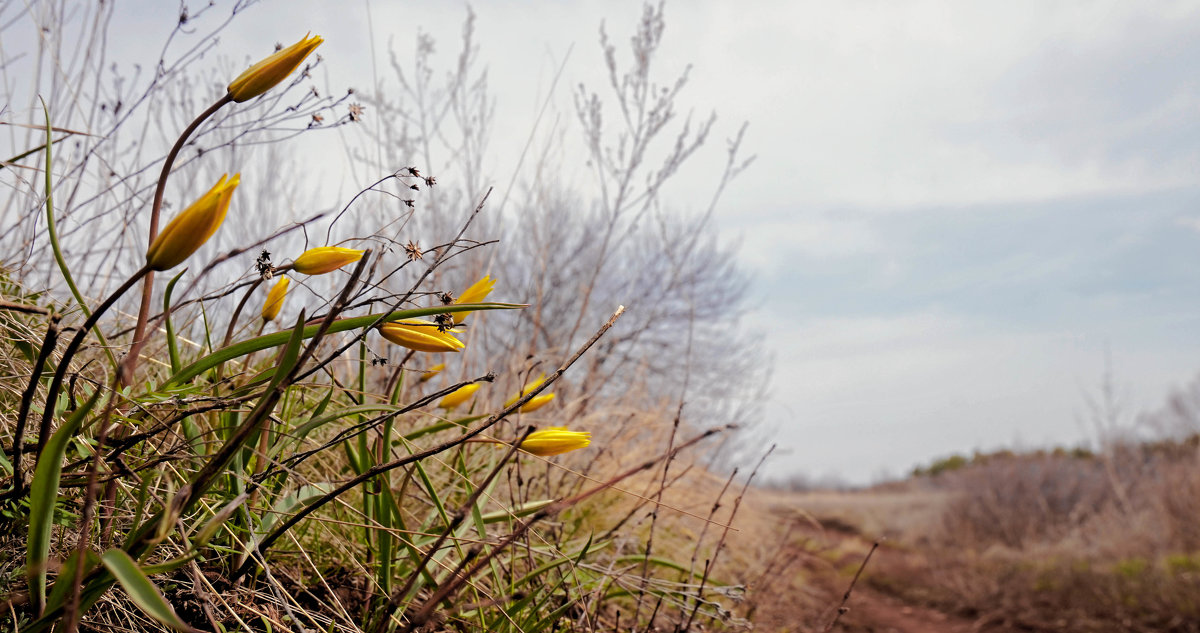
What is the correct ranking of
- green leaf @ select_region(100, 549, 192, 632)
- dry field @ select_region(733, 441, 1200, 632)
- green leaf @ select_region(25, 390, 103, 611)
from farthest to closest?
dry field @ select_region(733, 441, 1200, 632)
green leaf @ select_region(25, 390, 103, 611)
green leaf @ select_region(100, 549, 192, 632)

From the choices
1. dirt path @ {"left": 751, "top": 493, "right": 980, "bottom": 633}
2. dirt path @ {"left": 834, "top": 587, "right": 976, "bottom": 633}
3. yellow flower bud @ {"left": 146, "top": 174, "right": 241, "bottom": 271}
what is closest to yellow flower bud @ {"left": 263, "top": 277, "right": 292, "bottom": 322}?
yellow flower bud @ {"left": 146, "top": 174, "right": 241, "bottom": 271}

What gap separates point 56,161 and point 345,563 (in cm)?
126

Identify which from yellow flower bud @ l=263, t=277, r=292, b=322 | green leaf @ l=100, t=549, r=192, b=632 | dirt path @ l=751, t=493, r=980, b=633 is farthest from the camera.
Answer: dirt path @ l=751, t=493, r=980, b=633

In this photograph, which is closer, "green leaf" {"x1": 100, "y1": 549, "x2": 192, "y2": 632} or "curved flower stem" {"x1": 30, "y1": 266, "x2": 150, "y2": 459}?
"green leaf" {"x1": 100, "y1": 549, "x2": 192, "y2": 632}

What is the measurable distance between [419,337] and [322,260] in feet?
0.45

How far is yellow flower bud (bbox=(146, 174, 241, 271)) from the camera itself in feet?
2.04

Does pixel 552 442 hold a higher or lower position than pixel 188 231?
lower

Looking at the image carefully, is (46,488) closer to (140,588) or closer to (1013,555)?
(140,588)

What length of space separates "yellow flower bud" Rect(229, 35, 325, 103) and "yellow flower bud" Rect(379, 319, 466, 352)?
1.02ft

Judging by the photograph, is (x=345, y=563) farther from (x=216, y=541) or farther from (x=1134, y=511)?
(x=1134, y=511)

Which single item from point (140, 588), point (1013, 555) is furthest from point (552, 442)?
point (1013, 555)

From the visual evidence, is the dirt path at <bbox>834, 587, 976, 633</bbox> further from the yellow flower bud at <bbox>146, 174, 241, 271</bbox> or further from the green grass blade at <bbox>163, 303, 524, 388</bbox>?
the yellow flower bud at <bbox>146, 174, 241, 271</bbox>

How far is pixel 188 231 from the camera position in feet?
2.05

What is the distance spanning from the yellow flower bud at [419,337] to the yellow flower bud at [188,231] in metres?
0.22
